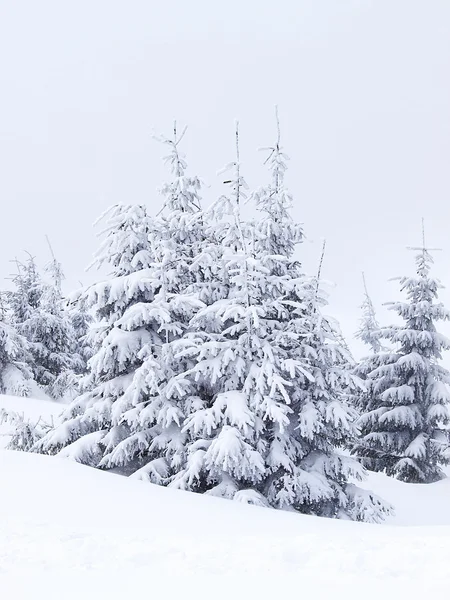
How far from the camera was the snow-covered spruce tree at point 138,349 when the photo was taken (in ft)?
38.0

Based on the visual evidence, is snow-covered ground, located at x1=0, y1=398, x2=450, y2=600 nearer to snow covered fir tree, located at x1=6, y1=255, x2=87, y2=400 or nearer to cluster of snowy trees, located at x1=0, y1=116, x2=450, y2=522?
cluster of snowy trees, located at x1=0, y1=116, x2=450, y2=522

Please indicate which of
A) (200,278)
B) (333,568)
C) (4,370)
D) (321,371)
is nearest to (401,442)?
(321,371)

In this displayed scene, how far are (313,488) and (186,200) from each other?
7.79m

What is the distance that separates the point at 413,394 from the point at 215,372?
35.8 ft

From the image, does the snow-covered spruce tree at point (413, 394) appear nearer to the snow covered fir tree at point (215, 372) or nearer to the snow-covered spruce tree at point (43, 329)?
the snow covered fir tree at point (215, 372)

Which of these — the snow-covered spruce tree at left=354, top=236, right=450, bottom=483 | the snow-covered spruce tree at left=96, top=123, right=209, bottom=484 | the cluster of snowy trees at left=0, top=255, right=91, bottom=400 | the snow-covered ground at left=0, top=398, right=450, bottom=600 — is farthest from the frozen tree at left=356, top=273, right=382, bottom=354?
the snow-covered ground at left=0, top=398, right=450, bottom=600

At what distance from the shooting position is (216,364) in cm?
1145

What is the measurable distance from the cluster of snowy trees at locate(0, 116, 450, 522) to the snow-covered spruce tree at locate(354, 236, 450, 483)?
7303 millimetres

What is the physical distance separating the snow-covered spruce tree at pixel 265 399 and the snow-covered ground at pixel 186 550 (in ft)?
5.26

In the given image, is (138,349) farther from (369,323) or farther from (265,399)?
(369,323)

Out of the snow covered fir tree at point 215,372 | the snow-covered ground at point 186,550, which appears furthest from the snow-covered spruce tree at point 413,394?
the snow-covered ground at point 186,550

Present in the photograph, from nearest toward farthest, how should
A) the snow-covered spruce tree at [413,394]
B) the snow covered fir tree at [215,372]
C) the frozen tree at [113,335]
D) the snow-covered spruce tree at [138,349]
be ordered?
the snow covered fir tree at [215,372] → the snow-covered spruce tree at [138,349] → the frozen tree at [113,335] → the snow-covered spruce tree at [413,394]

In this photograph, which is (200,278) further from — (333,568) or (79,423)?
(333,568)

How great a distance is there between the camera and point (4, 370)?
25672 millimetres
